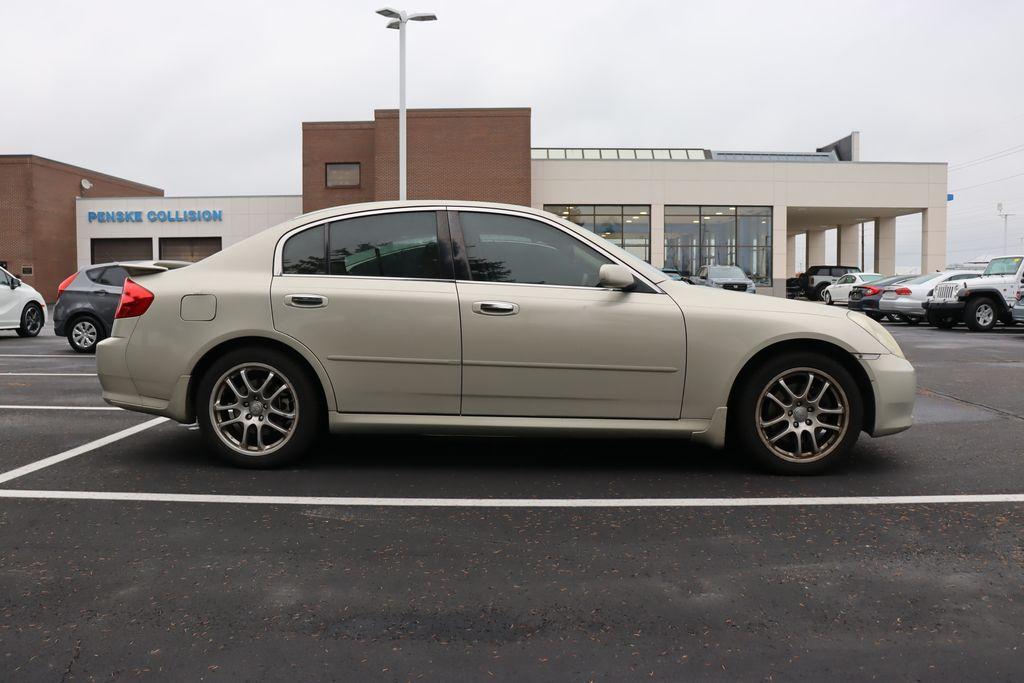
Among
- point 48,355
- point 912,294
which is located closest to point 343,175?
point 912,294

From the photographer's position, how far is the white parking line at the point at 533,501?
4348 millimetres

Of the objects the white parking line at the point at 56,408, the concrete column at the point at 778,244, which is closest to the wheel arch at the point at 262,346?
the white parking line at the point at 56,408

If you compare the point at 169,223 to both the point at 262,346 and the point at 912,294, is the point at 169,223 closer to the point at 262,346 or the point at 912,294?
the point at 912,294

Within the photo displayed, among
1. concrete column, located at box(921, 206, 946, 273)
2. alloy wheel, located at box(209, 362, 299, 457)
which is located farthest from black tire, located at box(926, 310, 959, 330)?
concrete column, located at box(921, 206, 946, 273)

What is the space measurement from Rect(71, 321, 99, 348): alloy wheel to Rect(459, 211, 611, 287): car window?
1083 cm

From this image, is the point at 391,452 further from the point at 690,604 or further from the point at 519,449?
the point at 690,604

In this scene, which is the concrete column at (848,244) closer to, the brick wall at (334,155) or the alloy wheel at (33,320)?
the brick wall at (334,155)

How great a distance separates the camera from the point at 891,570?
337cm

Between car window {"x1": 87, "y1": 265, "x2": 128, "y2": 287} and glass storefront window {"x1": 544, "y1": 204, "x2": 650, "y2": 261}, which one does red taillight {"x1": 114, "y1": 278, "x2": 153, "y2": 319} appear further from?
glass storefront window {"x1": 544, "y1": 204, "x2": 650, "y2": 261}

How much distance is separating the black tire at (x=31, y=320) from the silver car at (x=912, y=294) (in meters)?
20.5

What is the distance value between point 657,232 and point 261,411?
3593cm

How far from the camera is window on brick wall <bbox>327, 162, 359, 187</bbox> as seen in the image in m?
37.5

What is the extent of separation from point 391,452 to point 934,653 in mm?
3719

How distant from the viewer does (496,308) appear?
4895 millimetres
